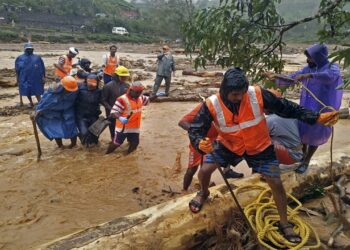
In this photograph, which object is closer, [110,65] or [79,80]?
[79,80]

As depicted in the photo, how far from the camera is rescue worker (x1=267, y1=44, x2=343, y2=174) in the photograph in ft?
14.6

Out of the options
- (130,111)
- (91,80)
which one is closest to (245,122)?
(130,111)

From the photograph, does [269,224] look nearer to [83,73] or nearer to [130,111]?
[130,111]

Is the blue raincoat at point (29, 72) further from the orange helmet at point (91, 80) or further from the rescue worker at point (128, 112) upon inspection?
the rescue worker at point (128, 112)

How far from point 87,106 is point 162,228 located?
4022mm

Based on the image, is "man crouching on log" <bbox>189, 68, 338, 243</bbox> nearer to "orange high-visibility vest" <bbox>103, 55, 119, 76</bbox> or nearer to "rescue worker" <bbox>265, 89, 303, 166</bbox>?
"rescue worker" <bbox>265, 89, 303, 166</bbox>

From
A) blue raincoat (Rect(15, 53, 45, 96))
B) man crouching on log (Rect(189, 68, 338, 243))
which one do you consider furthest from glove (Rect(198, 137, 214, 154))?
blue raincoat (Rect(15, 53, 45, 96))

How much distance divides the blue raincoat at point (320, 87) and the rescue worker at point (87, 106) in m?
3.48

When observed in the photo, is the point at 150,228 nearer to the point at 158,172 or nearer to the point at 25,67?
the point at 158,172

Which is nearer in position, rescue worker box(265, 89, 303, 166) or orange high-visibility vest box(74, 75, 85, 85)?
rescue worker box(265, 89, 303, 166)

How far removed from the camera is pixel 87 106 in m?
6.95

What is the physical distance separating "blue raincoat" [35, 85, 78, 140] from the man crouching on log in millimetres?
3906

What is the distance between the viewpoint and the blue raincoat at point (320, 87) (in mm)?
4457

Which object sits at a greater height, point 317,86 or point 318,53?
point 318,53
